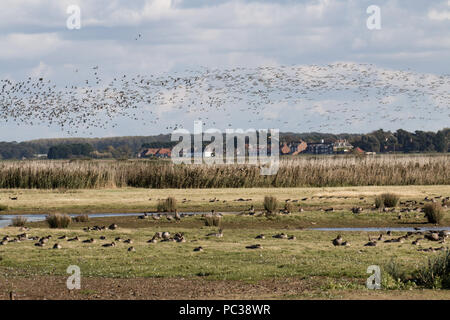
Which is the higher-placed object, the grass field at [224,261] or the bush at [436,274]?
the bush at [436,274]

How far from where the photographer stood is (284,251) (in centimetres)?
2508

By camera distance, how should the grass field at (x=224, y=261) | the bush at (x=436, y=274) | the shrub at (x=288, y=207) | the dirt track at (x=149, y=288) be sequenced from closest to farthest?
the dirt track at (x=149, y=288), the grass field at (x=224, y=261), the bush at (x=436, y=274), the shrub at (x=288, y=207)

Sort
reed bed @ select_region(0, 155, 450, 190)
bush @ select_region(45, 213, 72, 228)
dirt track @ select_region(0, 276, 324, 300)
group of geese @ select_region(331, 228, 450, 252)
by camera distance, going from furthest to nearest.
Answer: reed bed @ select_region(0, 155, 450, 190), bush @ select_region(45, 213, 72, 228), group of geese @ select_region(331, 228, 450, 252), dirt track @ select_region(0, 276, 324, 300)

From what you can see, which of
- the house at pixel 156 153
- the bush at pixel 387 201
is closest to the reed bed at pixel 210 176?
the bush at pixel 387 201

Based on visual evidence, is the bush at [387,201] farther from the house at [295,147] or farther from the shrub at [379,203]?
the house at [295,147]

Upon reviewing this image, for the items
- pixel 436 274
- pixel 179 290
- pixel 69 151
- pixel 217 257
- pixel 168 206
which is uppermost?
pixel 436 274

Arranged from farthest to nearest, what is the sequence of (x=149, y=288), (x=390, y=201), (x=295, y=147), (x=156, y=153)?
(x=156, y=153) → (x=295, y=147) → (x=390, y=201) → (x=149, y=288)

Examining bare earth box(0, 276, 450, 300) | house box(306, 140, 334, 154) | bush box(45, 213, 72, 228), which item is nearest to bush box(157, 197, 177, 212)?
bush box(45, 213, 72, 228)

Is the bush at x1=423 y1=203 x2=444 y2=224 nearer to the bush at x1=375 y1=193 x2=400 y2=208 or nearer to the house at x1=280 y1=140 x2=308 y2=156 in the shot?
the bush at x1=375 y1=193 x2=400 y2=208

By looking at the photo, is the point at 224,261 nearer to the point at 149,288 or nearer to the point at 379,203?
the point at 149,288

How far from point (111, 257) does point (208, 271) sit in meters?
4.23

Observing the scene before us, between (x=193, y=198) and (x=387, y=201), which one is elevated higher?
(x=387, y=201)

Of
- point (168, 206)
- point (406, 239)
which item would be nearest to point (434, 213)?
point (406, 239)
